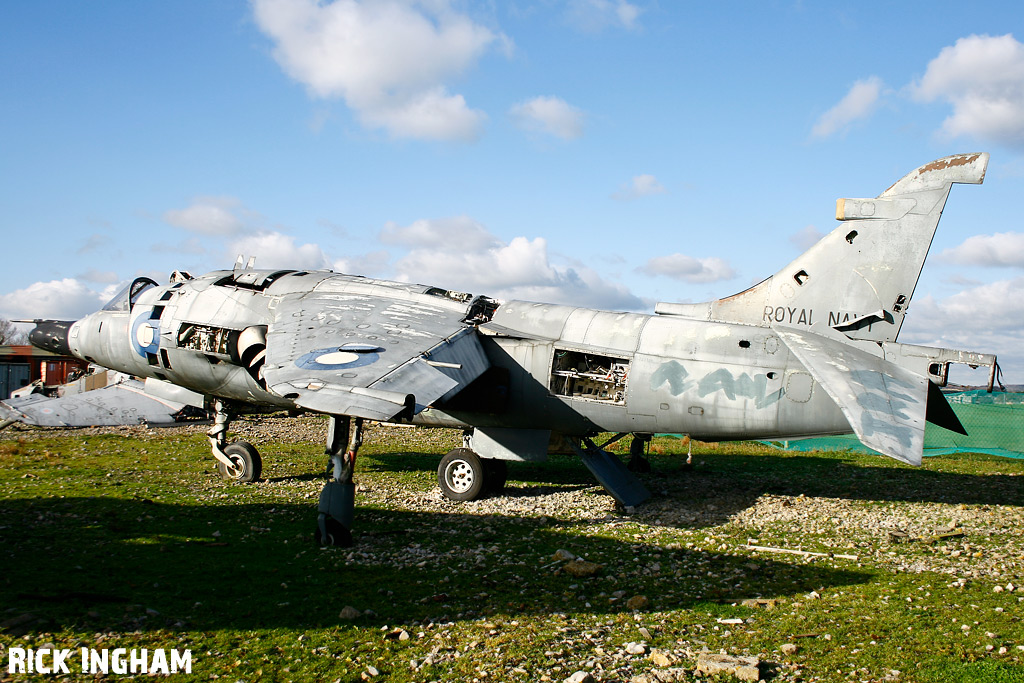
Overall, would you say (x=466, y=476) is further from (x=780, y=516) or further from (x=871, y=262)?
(x=871, y=262)

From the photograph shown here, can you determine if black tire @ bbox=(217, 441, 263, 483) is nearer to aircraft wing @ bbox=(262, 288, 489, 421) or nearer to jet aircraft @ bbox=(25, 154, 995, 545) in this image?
jet aircraft @ bbox=(25, 154, 995, 545)

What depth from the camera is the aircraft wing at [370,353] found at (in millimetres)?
8609

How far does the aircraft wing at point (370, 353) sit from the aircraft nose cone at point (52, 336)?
7.17 meters

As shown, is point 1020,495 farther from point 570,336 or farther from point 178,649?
point 178,649

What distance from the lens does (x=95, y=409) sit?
21375 millimetres

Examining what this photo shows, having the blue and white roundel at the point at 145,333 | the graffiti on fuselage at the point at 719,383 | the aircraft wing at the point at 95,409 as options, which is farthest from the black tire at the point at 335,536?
the aircraft wing at the point at 95,409

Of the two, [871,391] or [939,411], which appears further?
[939,411]

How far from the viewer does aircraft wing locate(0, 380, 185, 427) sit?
20609 mm

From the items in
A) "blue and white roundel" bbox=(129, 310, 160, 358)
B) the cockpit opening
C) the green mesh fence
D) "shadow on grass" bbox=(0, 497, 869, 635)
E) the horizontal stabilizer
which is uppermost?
the cockpit opening

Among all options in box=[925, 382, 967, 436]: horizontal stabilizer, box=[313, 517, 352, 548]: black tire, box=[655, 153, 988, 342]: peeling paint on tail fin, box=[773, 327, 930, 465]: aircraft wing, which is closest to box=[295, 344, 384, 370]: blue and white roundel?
box=[313, 517, 352, 548]: black tire

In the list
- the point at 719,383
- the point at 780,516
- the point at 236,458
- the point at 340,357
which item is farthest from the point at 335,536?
the point at 780,516

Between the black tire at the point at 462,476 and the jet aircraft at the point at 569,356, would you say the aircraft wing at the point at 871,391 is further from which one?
the black tire at the point at 462,476

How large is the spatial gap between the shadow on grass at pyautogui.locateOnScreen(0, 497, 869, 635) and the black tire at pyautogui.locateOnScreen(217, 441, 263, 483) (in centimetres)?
299

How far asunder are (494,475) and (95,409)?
619 inches
